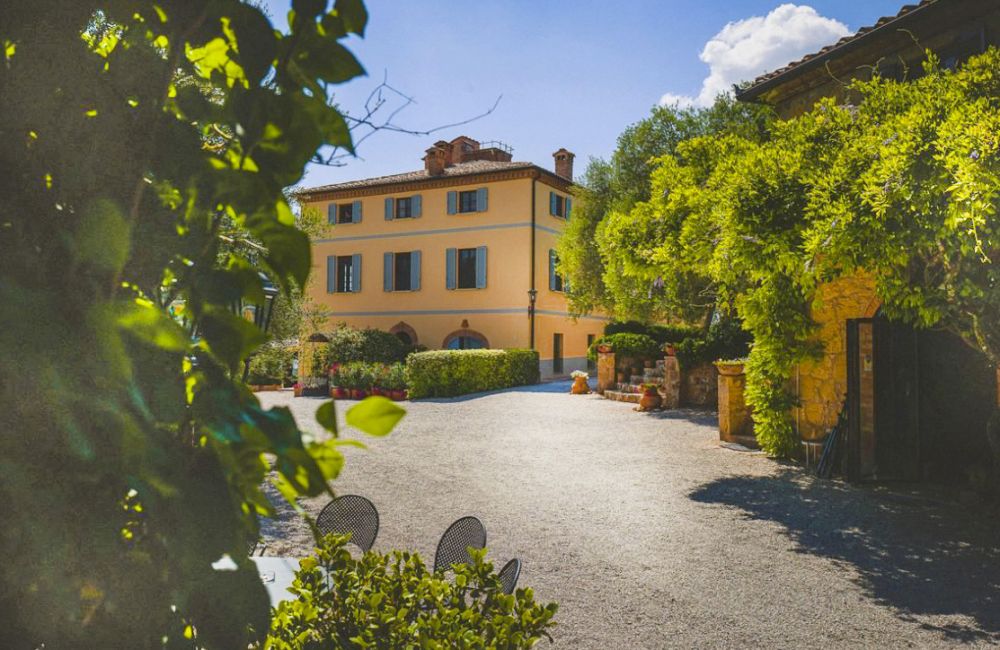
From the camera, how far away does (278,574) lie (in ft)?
10.2

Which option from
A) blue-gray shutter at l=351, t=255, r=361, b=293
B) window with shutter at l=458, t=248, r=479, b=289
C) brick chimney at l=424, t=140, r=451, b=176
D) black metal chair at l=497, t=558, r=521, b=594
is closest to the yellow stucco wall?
blue-gray shutter at l=351, t=255, r=361, b=293

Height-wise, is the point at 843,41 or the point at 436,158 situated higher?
the point at 436,158

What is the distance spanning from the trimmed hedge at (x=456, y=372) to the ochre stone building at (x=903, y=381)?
11014mm

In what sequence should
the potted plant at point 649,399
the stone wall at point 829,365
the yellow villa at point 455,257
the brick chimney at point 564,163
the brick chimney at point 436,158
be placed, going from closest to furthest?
the stone wall at point 829,365 < the potted plant at point 649,399 < the yellow villa at point 455,257 < the brick chimney at point 436,158 < the brick chimney at point 564,163

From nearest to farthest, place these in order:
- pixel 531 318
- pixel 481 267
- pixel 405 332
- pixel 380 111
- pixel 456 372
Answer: pixel 380 111
pixel 456 372
pixel 531 318
pixel 481 267
pixel 405 332

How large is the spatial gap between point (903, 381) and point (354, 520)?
734 centimetres

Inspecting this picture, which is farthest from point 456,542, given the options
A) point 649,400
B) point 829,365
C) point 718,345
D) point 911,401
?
point 718,345

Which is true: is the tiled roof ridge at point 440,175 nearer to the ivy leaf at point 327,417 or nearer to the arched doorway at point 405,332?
the arched doorway at point 405,332

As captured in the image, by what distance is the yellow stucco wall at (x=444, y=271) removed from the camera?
2470 cm

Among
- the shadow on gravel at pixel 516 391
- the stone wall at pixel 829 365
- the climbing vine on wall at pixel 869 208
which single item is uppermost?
the climbing vine on wall at pixel 869 208

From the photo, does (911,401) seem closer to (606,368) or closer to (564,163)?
(606,368)

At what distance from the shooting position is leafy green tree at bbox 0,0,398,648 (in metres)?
0.70

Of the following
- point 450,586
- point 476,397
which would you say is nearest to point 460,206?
point 476,397

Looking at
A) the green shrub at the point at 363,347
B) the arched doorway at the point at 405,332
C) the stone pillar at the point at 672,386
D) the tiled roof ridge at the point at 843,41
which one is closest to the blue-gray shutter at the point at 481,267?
the arched doorway at the point at 405,332
